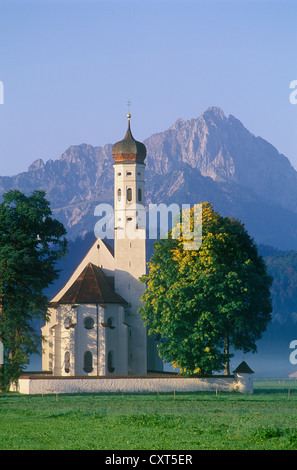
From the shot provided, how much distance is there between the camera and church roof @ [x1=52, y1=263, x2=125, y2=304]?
86.4 metres

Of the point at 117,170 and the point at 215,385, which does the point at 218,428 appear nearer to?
the point at 215,385

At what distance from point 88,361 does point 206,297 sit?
17298 mm

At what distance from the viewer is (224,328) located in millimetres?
74812

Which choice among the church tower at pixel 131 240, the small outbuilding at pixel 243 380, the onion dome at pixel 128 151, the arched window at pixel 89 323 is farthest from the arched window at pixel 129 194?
the small outbuilding at pixel 243 380

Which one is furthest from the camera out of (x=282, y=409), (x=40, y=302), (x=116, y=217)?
(x=116, y=217)

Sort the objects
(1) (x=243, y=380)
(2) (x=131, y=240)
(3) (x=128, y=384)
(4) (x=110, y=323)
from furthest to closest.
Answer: (2) (x=131, y=240), (4) (x=110, y=323), (1) (x=243, y=380), (3) (x=128, y=384)

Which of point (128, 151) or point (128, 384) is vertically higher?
point (128, 151)

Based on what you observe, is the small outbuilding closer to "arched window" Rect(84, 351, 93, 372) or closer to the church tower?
the church tower

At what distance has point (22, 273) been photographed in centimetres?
8025

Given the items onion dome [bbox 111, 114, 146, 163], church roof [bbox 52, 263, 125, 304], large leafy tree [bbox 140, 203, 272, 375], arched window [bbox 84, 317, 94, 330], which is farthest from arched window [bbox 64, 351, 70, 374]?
onion dome [bbox 111, 114, 146, 163]

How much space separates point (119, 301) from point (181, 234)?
1418 cm

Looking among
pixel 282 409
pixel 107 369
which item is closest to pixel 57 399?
pixel 282 409

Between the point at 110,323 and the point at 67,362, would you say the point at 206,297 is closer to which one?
the point at 110,323

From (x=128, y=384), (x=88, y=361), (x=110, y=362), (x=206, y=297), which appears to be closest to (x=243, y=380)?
(x=206, y=297)
